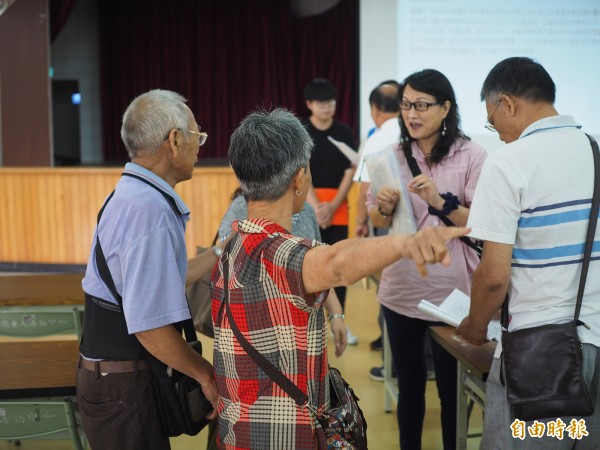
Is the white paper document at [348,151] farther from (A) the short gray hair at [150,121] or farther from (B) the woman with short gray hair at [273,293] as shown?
(B) the woman with short gray hair at [273,293]

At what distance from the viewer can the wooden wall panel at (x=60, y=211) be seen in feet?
22.2

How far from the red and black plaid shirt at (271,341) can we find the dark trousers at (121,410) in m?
0.38

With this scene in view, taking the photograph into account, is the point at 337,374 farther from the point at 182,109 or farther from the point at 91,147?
the point at 91,147

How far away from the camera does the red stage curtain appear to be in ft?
34.7

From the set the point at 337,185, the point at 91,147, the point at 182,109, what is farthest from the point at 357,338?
the point at 91,147

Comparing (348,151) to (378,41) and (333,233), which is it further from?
(378,41)

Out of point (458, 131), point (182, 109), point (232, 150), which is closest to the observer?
point (232, 150)

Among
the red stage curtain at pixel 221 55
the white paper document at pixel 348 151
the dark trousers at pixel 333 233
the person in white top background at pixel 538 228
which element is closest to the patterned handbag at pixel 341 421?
the person in white top background at pixel 538 228

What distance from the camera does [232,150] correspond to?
1.48 m

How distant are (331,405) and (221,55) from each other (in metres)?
10.0

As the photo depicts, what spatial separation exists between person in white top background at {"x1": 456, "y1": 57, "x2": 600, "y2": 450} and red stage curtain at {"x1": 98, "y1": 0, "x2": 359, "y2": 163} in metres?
9.02

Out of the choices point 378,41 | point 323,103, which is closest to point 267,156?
point 323,103

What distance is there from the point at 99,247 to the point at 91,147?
1004cm

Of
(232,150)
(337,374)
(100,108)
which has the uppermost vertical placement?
(100,108)
